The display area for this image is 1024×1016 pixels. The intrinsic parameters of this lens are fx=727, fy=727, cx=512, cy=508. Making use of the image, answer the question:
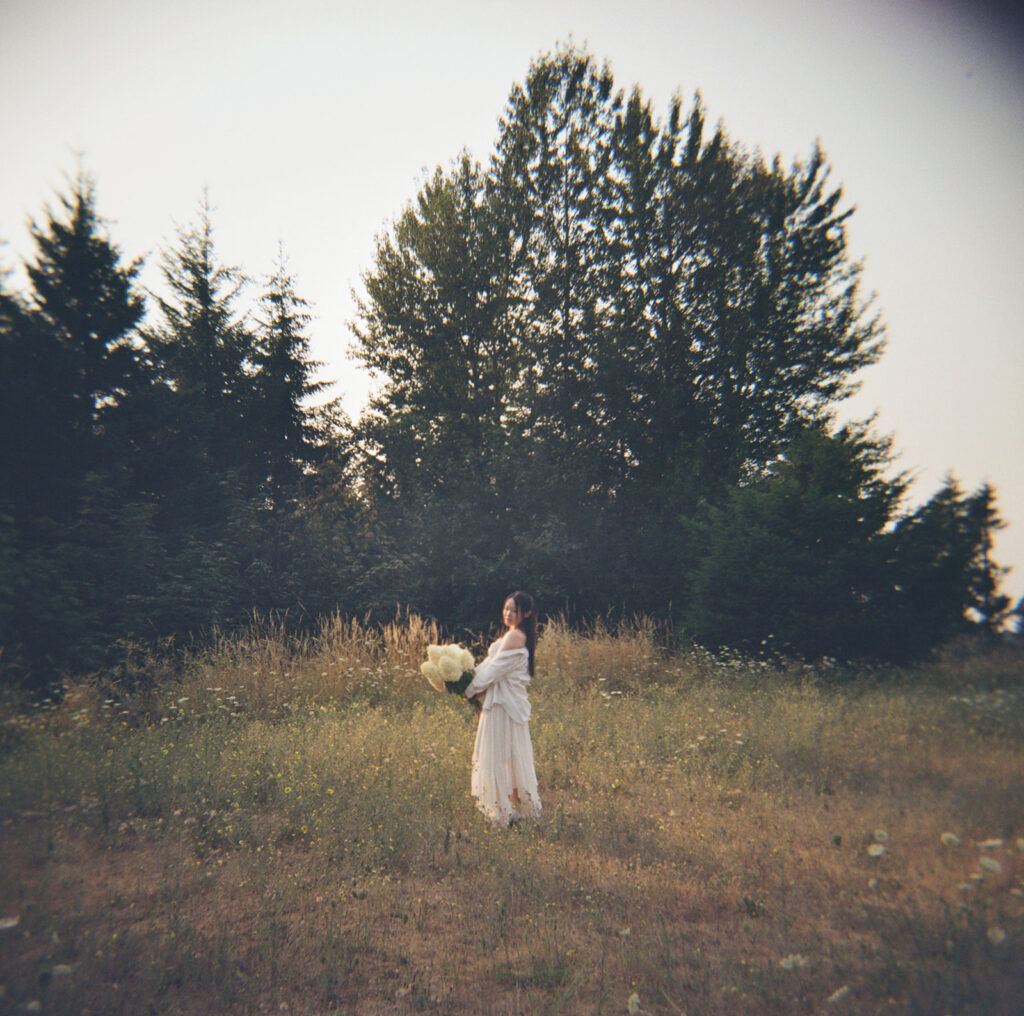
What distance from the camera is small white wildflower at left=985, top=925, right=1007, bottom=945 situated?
3127 mm

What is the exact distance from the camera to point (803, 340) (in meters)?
21.1

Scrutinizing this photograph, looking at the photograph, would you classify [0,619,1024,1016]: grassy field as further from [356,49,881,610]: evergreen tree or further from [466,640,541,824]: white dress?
[356,49,881,610]: evergreen tree

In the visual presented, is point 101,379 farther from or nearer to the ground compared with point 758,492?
farther from the ground

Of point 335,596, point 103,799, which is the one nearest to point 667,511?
point 335,596

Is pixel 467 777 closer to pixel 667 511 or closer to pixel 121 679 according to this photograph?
pixel 121 679

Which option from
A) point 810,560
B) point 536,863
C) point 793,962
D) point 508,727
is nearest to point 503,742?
point 508,727

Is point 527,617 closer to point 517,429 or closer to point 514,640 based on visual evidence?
point 514,640

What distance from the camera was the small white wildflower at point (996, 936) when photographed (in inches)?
123

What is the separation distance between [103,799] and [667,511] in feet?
52.3

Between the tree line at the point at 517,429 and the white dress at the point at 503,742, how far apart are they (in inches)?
315

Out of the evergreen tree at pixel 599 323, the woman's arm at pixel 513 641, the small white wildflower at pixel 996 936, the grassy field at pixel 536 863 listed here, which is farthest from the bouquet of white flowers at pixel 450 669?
the evergreen tree at pixel 599 323

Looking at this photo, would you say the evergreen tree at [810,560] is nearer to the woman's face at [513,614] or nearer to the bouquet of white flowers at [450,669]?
the woman's face at [513,614]

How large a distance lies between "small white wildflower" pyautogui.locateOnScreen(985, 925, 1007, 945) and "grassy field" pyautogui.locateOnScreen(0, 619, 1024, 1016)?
21mm

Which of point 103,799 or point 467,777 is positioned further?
point 467,777
